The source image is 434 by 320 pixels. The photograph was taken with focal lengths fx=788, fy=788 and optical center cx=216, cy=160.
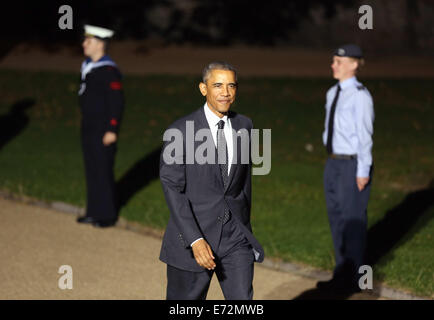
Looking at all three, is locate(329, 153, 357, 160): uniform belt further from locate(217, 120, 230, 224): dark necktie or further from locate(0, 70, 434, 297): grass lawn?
locate(217, 120, 230, 224): dark necktie

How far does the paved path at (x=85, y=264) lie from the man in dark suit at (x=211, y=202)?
2124mm

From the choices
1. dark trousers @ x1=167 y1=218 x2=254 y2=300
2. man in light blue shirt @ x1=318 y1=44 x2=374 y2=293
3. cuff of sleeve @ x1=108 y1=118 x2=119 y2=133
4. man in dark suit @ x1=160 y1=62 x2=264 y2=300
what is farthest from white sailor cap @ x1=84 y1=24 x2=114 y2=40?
dark trousers @ x1=167 y1=218 x2=254 y2=300

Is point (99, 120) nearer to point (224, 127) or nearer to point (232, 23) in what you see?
point (224, 127)

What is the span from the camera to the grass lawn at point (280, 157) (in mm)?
8625

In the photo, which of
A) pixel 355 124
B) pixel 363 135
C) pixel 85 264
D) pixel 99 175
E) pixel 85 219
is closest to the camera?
pixel 363 135

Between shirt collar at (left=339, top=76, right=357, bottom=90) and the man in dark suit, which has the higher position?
shirt collar at (left=339, top=76, right=357, bottom=90)

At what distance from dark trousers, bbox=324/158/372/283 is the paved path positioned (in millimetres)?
324

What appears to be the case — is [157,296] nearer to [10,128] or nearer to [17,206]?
[17,206]

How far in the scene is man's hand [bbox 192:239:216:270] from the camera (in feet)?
14.2

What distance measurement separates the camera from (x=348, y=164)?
677cm

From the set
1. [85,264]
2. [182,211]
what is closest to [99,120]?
[85,264]

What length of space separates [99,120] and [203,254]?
4911 millimetres

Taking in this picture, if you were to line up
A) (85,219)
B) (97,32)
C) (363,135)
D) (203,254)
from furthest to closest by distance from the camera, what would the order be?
(85,219)
(97,32)
(363,135)
(203,254)
